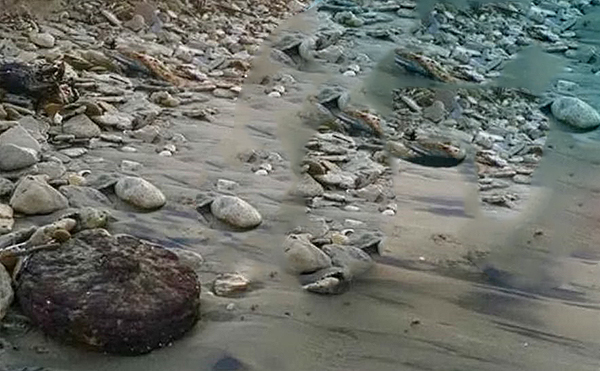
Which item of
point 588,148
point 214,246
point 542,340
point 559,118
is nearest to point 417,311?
point 542,340

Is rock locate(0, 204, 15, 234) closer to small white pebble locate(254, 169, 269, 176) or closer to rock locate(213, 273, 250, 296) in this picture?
rock locate(213, 273, 250, 296)

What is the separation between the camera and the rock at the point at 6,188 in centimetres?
363

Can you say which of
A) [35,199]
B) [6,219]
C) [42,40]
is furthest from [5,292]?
[42,40]

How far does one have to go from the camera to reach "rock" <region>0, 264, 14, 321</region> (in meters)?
2.87

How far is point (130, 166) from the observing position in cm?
414

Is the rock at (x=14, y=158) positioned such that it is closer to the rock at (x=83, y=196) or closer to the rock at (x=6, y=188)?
the rock at (x=6, y=188)

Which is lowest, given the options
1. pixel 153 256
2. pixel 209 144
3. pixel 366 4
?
pixel 366 4

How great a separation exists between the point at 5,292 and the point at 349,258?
140 centimetres

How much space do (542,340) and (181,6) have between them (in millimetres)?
4647

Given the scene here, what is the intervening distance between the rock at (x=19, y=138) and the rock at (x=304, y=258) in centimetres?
142

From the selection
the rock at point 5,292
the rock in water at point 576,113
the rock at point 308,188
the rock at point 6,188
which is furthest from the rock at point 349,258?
the rock in water at point 576,113

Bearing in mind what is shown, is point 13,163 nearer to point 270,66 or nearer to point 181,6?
point 270,66

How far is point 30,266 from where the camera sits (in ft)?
Result: 9.73

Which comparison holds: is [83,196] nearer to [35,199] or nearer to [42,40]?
[35,199]
